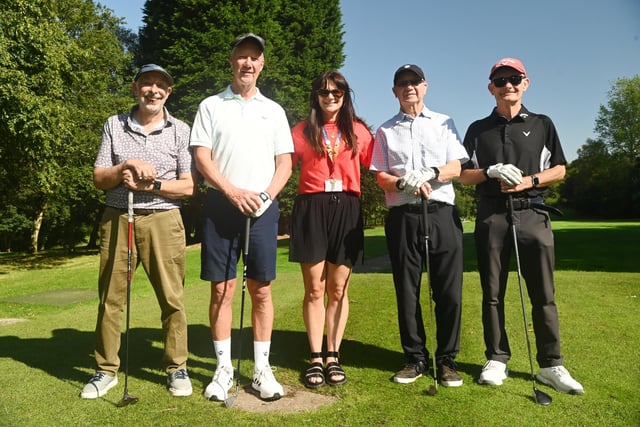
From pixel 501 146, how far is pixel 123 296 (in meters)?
3.51

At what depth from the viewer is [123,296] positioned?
4.30 m

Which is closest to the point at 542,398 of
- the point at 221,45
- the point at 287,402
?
the point at 287,402

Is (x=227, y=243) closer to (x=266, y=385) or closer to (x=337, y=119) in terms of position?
(x=266, y=385)

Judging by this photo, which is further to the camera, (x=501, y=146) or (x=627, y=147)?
(x=627, y=147)

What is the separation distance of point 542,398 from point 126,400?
3057mm

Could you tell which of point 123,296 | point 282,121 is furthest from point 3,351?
point 282,121

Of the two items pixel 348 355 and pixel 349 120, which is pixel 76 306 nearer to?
pixel 348 355

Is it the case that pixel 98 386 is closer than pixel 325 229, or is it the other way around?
pixel 98 386

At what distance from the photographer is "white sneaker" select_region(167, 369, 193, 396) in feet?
12.9

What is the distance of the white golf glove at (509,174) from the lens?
13.4 ft

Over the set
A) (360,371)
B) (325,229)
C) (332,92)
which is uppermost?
(332,92)

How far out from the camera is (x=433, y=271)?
4.38 m

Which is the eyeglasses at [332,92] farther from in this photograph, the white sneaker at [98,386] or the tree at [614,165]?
the tree at [614,165]

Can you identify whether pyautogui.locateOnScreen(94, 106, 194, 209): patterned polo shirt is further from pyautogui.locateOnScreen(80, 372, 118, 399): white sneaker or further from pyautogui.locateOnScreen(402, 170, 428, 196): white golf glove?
pyautogui.locateOnScreen(402, 170, 428, 196): white golf glove
